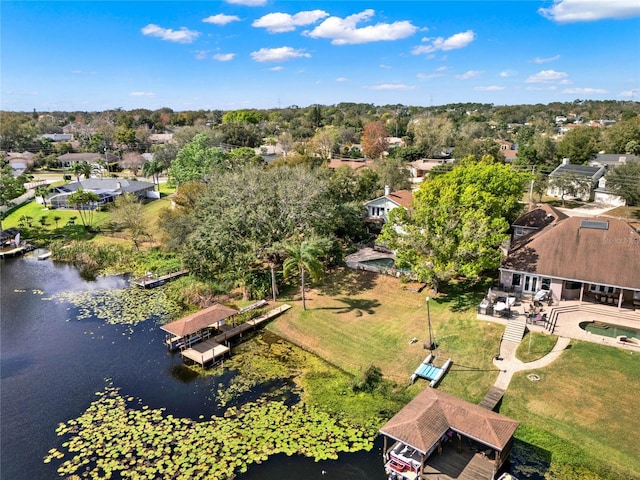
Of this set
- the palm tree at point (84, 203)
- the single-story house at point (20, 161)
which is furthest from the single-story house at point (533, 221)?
the single-story house at point (20, 161)

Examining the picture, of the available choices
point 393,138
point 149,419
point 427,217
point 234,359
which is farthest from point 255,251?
point 393,138

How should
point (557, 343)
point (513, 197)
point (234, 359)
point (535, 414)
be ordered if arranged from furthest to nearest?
point (513, 197), point (234, 359), point (557, 343), point (535, 414)

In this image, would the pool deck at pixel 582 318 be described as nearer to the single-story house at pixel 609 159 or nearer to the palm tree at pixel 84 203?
the single-story house at pixel 609 159

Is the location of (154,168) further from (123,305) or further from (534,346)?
(534,346)

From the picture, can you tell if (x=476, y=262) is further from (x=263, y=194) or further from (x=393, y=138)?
(x=393, y=138)

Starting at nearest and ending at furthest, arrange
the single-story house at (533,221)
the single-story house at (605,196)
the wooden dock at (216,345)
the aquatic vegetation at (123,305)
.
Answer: the wooden dock at (216,345) < the aquatic vegetation at (123,305) < the single-story house at (533,221) < the single-story house at (605,196)

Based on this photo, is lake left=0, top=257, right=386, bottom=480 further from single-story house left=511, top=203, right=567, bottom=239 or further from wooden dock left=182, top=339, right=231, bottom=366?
single-story house left=511, top=203, right=567, bottom=239

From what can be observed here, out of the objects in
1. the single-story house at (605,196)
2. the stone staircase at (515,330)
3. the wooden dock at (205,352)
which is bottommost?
the wooden dock at (205,352)
